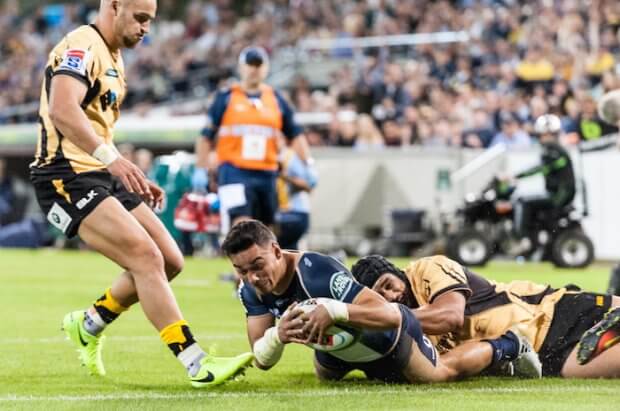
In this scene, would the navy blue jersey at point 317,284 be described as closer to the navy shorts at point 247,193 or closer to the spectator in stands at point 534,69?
the navy shorts at point 247,193

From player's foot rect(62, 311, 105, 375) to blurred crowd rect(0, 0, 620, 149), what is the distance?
44.7 ft

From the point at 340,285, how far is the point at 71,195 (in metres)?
1.80

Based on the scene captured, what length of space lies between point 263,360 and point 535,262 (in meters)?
15.8

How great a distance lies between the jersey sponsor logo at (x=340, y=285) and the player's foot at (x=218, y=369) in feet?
→ 1.93

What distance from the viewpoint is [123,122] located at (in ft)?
97.5

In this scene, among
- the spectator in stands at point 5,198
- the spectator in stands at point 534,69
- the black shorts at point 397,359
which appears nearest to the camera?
the black shorts at point 397,359

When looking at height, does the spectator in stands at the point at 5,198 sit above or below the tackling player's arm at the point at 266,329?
above

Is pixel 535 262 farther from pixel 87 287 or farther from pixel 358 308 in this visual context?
pixel 358 308

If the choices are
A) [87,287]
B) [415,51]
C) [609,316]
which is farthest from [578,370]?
[415,51]

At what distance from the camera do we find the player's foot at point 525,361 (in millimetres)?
7719

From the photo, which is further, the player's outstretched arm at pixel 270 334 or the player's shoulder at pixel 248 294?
the player's shoulder at pixel 248 294

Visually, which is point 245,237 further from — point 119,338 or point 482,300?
point 119,338

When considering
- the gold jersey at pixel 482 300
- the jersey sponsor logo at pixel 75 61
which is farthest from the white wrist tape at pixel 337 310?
the jersey sponsor logo at pixel 75 61

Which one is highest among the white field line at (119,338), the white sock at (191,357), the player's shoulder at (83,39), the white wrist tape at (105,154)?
the player's shoulder at (83,39)
